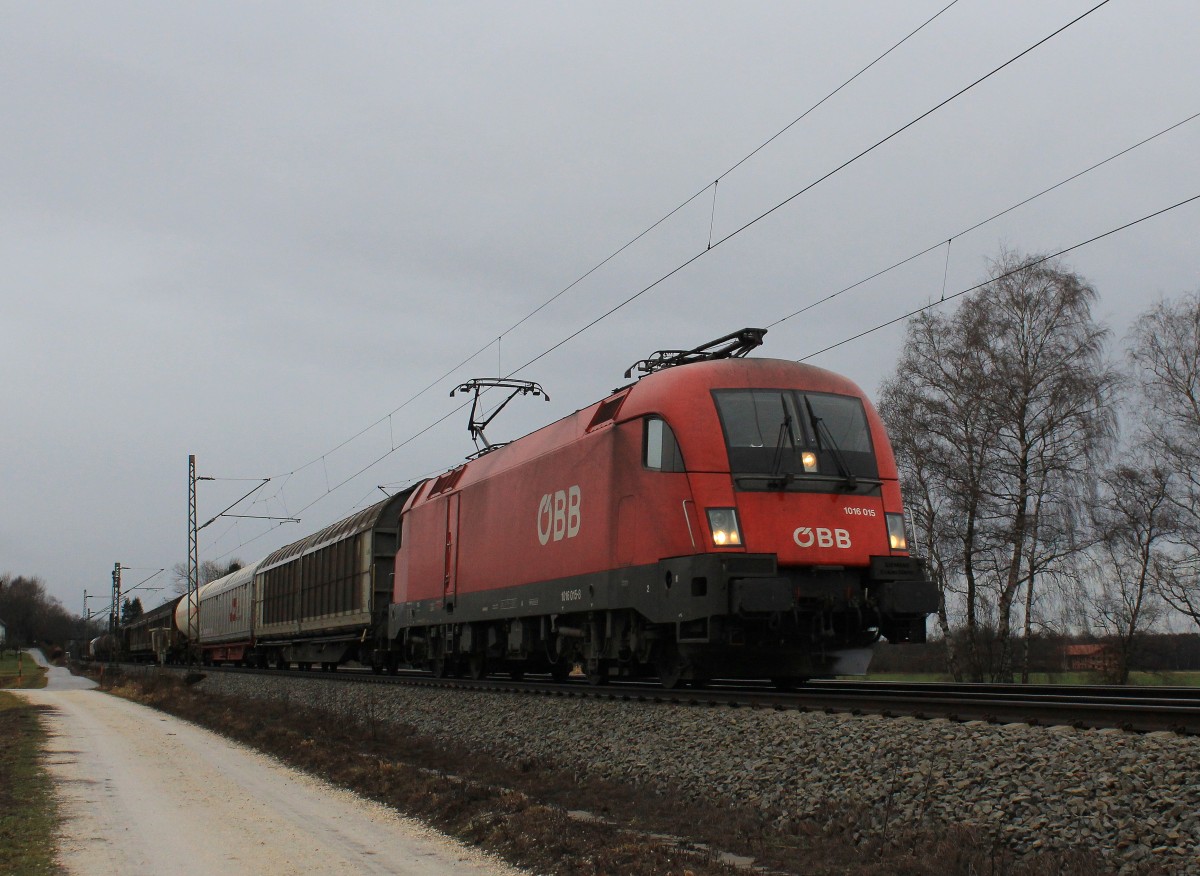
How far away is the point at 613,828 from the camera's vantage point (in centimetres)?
848

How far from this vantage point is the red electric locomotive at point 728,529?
38.0 feet

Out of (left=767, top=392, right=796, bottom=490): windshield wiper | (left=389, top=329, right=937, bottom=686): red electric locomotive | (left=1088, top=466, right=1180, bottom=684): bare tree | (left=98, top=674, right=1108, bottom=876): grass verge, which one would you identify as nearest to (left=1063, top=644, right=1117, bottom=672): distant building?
(left=1088, top=466, right=1180, bottom=684): bare tree

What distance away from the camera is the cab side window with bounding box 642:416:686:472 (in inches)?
481

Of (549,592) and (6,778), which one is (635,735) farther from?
(6,778)

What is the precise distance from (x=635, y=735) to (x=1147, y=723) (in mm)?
5070

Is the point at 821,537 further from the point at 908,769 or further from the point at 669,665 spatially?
the point at 908,769

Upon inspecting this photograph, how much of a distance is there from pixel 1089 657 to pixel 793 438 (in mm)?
20345

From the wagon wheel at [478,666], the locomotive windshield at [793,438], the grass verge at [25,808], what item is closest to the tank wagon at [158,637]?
the grass verge at [25,808]

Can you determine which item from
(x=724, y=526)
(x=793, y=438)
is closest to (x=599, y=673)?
(x=724, y=526)

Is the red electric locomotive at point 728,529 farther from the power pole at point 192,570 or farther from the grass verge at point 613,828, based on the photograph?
A: the power pole at point 192,570

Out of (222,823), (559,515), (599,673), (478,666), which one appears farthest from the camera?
(478,666)

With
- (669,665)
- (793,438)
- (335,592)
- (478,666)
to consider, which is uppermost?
(793,438)

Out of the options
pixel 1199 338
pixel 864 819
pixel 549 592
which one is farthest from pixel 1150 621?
pixel 864 819

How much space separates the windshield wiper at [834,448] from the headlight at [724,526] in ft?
4.63
